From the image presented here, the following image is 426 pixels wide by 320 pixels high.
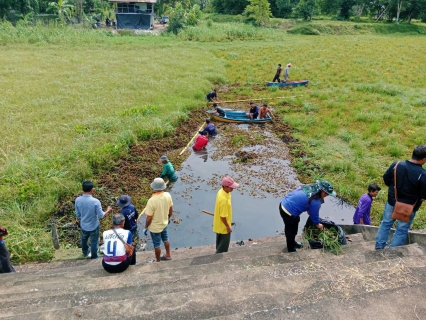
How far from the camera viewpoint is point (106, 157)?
11.2 metres

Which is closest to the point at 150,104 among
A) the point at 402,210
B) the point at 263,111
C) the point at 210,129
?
the point at 210,129

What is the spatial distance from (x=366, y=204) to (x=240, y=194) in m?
4.01

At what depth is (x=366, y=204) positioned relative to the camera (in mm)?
7105

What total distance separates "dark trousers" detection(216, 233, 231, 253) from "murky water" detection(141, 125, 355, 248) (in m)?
1.46

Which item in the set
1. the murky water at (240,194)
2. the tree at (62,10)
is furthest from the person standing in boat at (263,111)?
the tree at (62,10)

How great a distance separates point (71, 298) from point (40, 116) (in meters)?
12.3

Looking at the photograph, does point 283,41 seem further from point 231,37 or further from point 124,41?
point 124,41

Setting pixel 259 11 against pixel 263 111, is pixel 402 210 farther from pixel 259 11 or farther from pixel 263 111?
pixel 259 11

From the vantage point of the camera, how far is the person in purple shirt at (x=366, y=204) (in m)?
6.92

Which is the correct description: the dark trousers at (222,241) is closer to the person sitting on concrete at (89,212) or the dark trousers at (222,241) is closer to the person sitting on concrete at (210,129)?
the person sitting on concrete at (89,212)

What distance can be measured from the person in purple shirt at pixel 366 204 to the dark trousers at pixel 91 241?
557 centimetres

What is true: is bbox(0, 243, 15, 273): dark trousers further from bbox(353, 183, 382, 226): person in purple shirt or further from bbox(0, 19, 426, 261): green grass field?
bbox(353, 183, 382, 226): person in purple shirt

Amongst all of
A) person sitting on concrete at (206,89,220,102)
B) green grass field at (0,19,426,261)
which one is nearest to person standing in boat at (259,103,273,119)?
green grass field at (0,19,426,261)

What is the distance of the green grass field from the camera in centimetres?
984
